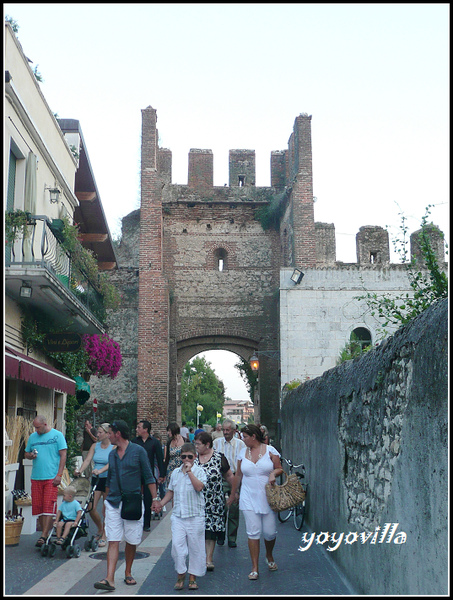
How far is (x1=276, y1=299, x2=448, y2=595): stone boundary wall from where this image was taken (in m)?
3.50

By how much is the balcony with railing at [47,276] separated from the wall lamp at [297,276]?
22.1 ft

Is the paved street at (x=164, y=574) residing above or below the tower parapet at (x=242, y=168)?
below

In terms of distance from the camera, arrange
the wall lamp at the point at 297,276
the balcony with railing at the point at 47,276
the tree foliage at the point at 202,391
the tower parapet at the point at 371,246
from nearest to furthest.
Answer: the balcony with railing at the point at 47,276 < the wall lamp at the point at 297,276 < the tower parapet at the point at 371,246 < the tree foliage at the point at 202,391

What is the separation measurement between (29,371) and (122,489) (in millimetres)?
3754

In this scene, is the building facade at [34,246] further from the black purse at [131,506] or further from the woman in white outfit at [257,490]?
the woman in white outfit at [257,490]

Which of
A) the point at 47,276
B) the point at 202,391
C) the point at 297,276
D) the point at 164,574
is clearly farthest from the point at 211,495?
the point at 202,391

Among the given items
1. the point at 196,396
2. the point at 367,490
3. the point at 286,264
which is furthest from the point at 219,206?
the point at 196,396

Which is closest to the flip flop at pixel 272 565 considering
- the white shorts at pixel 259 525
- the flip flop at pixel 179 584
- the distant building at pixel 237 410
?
the white shorts at pixel 259 525

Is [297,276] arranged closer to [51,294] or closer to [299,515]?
[51,294]

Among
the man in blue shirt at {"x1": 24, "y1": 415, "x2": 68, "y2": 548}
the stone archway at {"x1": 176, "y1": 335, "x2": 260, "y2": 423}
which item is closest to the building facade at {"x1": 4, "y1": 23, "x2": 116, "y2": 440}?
the man in blue shirt at {"x1": 24, "y1": 415, "x2": 68, "y2": 548}

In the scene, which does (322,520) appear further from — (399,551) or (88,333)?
(88,333)

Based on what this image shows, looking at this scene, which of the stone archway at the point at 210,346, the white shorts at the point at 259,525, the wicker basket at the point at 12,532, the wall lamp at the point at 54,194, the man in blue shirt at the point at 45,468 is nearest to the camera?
the white shorts at the point at 259,525

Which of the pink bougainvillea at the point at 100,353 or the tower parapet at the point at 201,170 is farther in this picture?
the tower parapet at the point at 201,170

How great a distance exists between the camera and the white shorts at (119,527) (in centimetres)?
589
